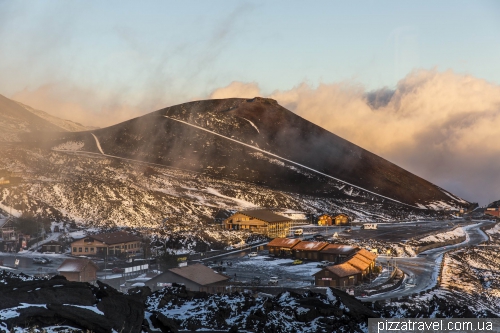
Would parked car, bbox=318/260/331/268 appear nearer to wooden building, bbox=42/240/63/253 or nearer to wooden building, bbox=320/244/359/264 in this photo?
wooden building, bbox=320/244/359/264

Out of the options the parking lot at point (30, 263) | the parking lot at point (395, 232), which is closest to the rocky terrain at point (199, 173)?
the parking lot at point (395, 232)

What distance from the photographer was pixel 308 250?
206ft

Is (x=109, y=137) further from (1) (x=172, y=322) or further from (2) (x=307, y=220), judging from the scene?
(1) (x=172, y=322)

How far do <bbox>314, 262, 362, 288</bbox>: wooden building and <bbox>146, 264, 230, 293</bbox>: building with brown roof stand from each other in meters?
7.96

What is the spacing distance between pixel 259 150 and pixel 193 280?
124 m

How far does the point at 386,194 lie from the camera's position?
15000cm

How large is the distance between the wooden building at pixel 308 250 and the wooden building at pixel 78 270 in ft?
79.7

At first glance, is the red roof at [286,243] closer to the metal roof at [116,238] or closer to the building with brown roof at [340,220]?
the metal roof at [116,238]

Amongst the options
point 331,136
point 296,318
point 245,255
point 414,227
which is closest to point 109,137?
point 331,136

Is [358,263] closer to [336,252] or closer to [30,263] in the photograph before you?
[336,252]

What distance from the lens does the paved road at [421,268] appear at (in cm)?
4484

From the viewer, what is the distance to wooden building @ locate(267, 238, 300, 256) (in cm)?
6481

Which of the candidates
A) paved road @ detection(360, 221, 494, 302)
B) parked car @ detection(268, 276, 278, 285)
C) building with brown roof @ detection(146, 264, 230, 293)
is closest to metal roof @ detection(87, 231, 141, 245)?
parked car @ detection(268, 276, 278, 285)

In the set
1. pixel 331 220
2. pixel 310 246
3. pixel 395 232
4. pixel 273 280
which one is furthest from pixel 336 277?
pixel 331 220
